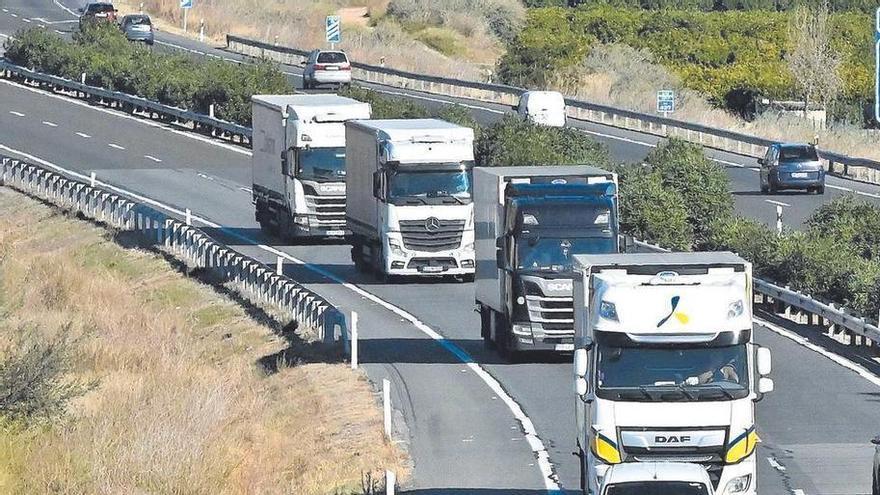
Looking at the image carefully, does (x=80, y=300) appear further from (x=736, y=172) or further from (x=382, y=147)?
(x=736, y=172)

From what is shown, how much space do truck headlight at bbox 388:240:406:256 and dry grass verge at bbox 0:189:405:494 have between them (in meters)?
3.06

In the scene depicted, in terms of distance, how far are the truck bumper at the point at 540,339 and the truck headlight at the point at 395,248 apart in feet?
28.6

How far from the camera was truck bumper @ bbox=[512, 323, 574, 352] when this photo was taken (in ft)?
88.9

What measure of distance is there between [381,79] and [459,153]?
43.3 meters

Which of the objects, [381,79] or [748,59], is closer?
[381,79]

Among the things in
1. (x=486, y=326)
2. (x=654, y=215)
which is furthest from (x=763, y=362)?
(x=654, y=215)

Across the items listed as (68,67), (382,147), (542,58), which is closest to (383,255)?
(382,147)

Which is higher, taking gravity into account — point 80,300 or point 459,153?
point 459,153

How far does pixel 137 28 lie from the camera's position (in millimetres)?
85188

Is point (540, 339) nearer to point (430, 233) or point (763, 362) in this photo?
point (430, 233)

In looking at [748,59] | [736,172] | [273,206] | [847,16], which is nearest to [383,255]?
[273,206]

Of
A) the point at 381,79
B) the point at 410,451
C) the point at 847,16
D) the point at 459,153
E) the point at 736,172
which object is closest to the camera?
the point at 410,451

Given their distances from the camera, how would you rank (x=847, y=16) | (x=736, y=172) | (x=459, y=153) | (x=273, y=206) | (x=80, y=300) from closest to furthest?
1. (x=459, y=153)
2. (x=80, y=300)
3. (x=273, y=206)
4. (x=736, y=172)
5. (x=847, y=16)

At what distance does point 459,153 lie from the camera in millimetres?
35906
